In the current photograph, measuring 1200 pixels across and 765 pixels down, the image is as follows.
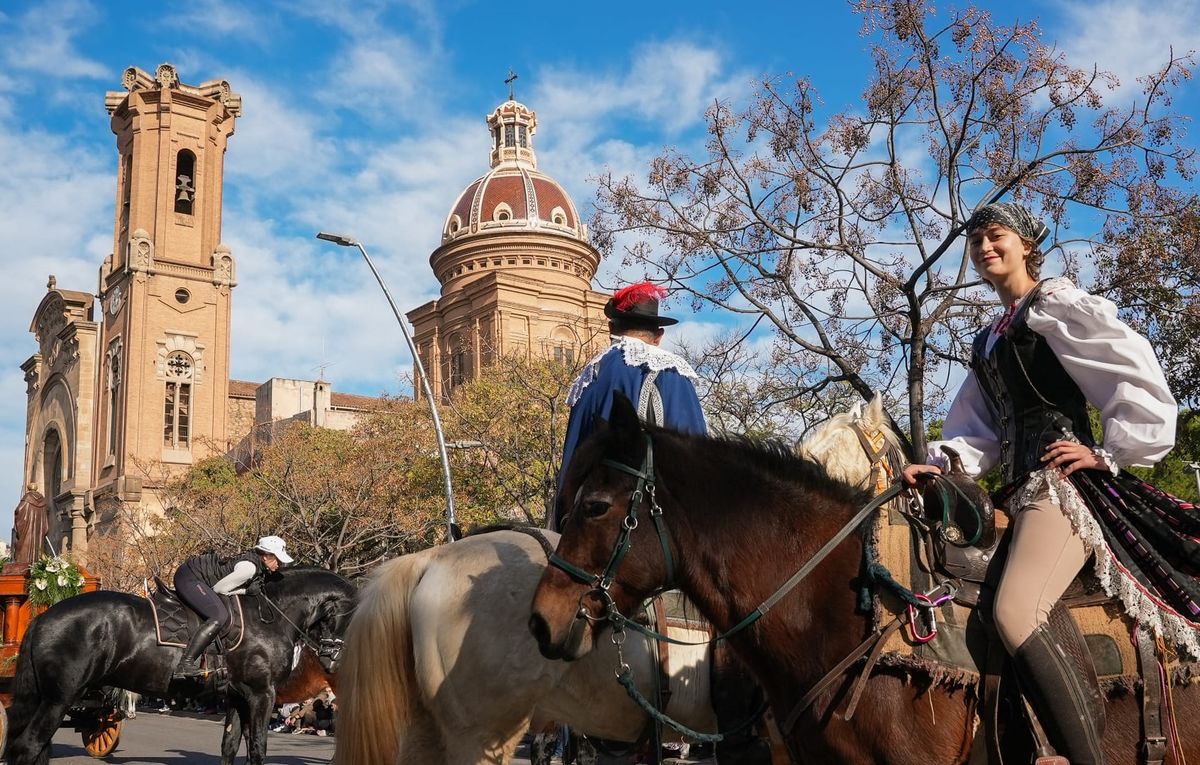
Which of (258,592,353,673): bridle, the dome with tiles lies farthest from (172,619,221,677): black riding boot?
the dome with tiles

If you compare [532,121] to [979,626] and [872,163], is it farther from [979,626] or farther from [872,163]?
[979,626]

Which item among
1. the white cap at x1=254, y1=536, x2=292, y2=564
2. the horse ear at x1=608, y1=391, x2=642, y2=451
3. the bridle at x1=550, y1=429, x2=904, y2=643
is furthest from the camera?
the white cap at x1=254, y1=536, x2=292, y2=564

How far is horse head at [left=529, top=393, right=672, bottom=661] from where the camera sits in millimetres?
3543

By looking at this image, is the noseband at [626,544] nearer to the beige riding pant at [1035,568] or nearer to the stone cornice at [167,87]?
the beige riding pant at [1035,568]

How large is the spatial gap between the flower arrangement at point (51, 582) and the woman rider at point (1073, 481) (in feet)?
44.6

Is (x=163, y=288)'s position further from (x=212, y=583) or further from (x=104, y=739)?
(x=212, y=583)

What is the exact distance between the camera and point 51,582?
14.2 m

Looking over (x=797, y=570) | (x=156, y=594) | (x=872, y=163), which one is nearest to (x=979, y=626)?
(x=797, y=570)

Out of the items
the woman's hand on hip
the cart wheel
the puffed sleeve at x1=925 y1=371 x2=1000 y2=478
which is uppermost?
the puffed sleeve at x1=925 y1=371 x2=1000 y2=478

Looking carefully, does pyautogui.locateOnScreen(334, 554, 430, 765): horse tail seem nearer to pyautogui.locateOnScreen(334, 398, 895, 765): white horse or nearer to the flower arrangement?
pyautogui.locateOnScreen(334, 398, 895, 765): white horse

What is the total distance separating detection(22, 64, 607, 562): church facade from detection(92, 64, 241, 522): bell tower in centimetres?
8

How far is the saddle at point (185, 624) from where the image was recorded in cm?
1052

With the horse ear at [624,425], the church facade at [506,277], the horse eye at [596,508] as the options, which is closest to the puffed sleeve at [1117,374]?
the horse ear at [624,425]

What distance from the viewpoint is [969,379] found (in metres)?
4.25
